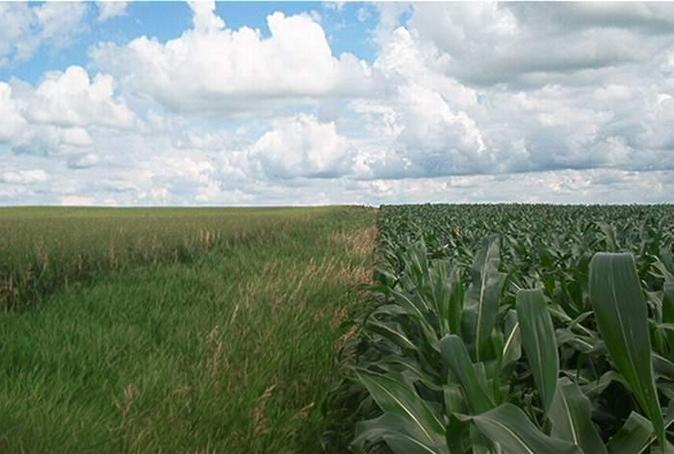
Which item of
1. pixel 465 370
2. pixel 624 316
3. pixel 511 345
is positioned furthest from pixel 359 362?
pixel 624 316

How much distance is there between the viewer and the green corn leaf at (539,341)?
1.74m

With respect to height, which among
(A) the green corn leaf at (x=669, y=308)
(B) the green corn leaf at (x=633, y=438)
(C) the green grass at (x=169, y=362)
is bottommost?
(C) the green grass at (x=169, y=362)

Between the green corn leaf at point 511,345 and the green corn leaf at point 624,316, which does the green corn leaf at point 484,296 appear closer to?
the green corn leaf at point 511,345

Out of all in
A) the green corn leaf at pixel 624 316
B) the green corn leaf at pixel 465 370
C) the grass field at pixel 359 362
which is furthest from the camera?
the green corn leaf at pixel 465 370

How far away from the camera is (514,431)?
5.60 ft

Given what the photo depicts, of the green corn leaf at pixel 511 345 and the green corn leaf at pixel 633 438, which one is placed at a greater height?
the green corn leaf at pixel 511 345

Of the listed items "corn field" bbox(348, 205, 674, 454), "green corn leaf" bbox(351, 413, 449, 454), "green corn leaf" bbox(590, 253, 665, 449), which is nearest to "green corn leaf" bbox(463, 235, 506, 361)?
"corn field" bbox(348, 205, 674, 454)

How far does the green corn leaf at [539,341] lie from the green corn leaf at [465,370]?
0.21 m

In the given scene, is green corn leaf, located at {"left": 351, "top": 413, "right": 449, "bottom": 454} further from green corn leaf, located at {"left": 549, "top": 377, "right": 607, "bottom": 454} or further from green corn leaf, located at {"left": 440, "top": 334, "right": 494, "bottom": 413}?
green corn leaf, located at {"left": 549, "top": 377, "right": 607, "bottom": 454}

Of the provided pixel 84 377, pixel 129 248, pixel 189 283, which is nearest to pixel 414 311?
pixel 84 377

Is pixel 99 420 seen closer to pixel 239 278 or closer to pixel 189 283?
pixel 189 283

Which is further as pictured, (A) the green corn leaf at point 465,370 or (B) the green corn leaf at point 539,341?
(A) the green corn leaf at point 465,370

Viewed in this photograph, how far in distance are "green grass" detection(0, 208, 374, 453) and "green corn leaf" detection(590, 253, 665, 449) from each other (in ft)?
6.61

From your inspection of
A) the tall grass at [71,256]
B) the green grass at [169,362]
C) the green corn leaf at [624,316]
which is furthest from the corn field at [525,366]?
the tall grass at [71,256]
